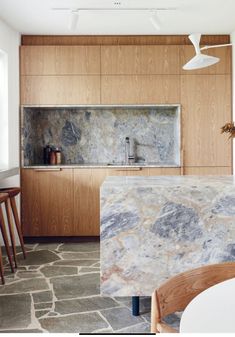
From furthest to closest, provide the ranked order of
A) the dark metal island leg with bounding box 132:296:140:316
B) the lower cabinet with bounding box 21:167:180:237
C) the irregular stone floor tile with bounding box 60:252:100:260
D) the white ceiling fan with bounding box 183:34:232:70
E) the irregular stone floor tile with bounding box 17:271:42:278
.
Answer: the lower cabinet with bounding box 21:167:180:237 → the irregular stone floor tile with bounding box 60:252:100:260 → the irregular stone floor tile with bounding box 17:271:42:278 → the white ceiling fan with bounding box 183:34:232:70 → the dark metal island leg with bounding box 132:296:140:316

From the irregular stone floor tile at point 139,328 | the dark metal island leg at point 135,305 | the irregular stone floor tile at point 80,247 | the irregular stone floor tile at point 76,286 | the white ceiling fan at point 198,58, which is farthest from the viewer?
the irregular stone floor tile at point 80,247

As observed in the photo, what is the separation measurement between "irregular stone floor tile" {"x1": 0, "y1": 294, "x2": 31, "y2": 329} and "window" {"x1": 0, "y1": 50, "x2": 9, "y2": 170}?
2.06 metres

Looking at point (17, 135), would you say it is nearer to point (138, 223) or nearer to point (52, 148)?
point (52, 148)

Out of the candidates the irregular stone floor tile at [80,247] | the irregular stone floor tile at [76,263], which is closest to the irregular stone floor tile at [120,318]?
the irregular stone floor tile at [76,263]

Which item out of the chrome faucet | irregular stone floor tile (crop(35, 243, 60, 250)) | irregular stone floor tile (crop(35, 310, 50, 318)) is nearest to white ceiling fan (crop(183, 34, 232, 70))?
irregular stone floor tile (crop(35, 310, 50, 318))

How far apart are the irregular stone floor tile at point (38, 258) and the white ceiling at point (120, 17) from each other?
2.62 m

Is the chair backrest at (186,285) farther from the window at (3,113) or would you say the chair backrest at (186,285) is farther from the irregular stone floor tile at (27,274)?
the window at (3,113)

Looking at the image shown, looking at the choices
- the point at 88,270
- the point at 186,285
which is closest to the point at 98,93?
the point at 88,270

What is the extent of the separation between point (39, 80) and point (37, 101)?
0.86 ft

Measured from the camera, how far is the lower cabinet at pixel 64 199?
526cm

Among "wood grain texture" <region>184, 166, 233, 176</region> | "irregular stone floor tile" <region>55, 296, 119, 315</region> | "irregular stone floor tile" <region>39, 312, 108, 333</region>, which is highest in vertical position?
"wood grain texture" <region>184, 166, 233, 176</region>

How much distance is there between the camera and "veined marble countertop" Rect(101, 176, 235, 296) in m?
2.87

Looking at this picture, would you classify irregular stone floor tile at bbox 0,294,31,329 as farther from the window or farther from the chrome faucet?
the chrome faucet

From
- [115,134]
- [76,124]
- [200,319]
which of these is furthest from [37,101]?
[200,319]
